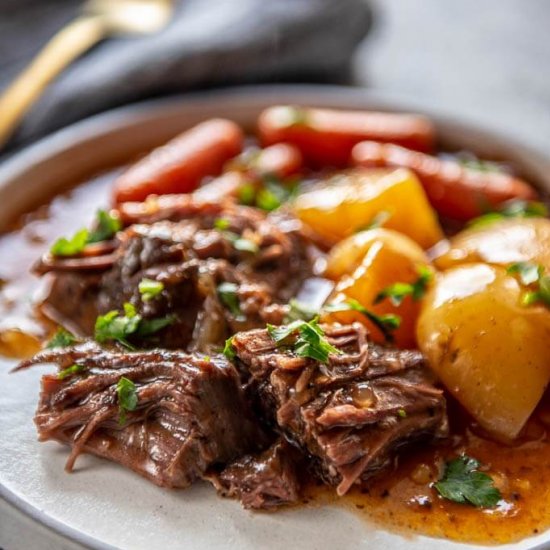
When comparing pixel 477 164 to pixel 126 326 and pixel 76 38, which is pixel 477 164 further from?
pixel 76 38

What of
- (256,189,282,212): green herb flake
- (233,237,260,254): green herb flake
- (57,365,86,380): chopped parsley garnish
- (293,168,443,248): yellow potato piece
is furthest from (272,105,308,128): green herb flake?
(57,365,86,380): chopped parsley garnish

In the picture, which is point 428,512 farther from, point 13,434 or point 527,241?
point 13,434

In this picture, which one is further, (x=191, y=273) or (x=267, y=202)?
(x=267, y=202)

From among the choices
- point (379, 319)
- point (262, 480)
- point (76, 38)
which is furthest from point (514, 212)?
point (76, 38)

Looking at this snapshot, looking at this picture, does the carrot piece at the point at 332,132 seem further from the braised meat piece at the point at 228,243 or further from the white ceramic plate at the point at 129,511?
the white ceramic plate at the point at 129,511

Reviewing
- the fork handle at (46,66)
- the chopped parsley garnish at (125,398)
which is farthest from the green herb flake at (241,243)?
the fork handle at (46,66)

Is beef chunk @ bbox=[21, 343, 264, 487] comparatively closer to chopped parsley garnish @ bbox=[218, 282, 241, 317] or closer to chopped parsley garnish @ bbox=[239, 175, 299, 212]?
chopped parsley garnish @ bbox=[218, 282, 241, 317]
